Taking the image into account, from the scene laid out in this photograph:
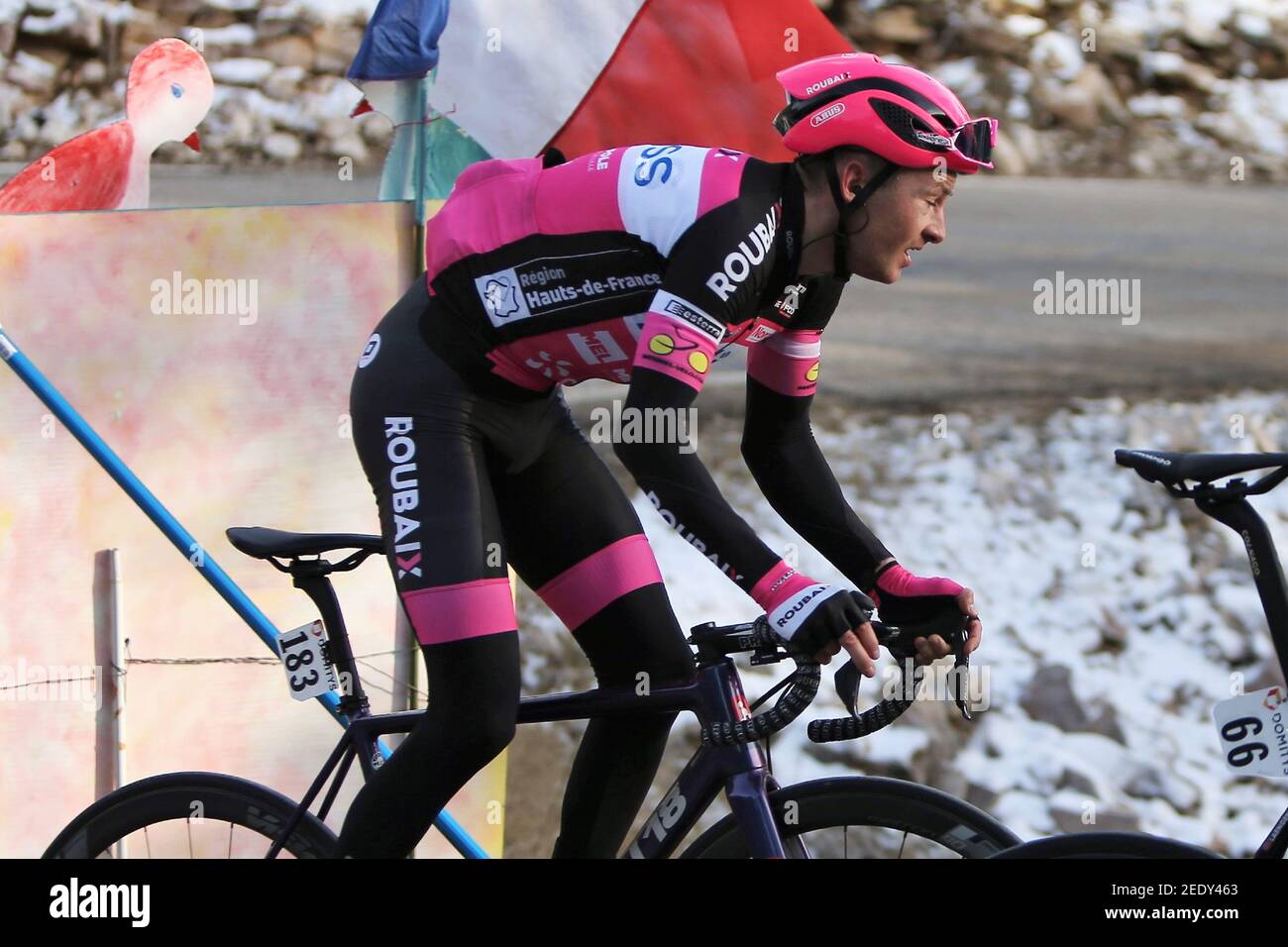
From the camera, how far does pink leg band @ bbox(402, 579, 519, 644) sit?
8.60 ft

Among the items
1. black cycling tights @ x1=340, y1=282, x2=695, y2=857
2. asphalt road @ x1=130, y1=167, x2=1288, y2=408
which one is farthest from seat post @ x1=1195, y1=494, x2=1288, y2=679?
asphalt road @ x1=130, y1=167, x2=1288, y2=408

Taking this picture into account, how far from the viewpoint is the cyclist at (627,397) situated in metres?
2.44

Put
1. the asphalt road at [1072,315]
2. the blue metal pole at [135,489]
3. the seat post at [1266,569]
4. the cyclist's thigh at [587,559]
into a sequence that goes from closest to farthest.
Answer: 1. the seat post at [1266,569]
2. the cyclist's thigh at [587,559]
3. the blue metal pole at [135,489]
4. the asphalt road at [1072,315]

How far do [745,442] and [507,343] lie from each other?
0.49m

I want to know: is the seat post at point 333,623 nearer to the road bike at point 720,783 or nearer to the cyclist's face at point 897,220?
the road bike at point 720,783

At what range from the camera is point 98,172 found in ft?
12.4

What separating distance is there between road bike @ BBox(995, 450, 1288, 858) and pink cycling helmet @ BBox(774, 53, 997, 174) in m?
0.57

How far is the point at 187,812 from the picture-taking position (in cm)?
310

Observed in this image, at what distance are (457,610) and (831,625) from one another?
67 cm

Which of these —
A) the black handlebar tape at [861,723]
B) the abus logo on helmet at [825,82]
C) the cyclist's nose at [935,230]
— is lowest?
the black handlebar tape at [861,723]

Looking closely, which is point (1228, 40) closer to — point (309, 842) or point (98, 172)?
point (98, 172)

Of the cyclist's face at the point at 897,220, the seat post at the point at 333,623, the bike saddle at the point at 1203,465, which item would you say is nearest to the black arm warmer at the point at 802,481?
the cyclist's face at the point at 897,220

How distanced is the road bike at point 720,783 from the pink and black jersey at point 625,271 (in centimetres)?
48

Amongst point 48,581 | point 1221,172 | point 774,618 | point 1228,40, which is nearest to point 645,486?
point 774,618
